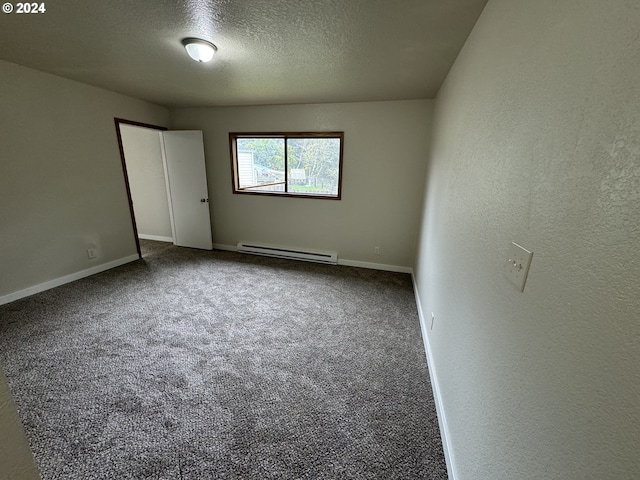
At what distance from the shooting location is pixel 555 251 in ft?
2.08

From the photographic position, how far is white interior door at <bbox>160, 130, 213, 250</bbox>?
405 cm

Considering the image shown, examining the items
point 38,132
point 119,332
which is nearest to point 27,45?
point 38,132

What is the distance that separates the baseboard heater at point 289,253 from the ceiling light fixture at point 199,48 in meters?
2.68

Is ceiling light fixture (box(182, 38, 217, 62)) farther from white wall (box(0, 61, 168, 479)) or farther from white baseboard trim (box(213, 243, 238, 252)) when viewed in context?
white baseboard trim (box(213, 243, 238, 252))

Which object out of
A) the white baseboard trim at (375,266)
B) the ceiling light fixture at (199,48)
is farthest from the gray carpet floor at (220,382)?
the ceiling light fixture at (199,48)

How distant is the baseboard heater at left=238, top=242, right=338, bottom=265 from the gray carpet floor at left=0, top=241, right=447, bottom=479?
3.11 ft

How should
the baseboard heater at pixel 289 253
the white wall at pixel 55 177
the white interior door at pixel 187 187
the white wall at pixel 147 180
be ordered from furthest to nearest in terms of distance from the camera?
the white wall at pixel 147 180 < the white interior door at pixel 187 187 < the baseboard heater at pixel 289 253 < the white wall at pixel 55 177

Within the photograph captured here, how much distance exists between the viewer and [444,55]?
1953 millimetres

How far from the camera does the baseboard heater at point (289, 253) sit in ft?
12.9

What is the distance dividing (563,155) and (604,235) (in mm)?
262

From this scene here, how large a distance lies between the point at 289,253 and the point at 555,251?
3626 millimetres

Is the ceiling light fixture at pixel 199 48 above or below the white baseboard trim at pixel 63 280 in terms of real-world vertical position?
above

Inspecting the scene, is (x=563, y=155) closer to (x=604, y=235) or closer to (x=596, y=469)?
(x=604, y=235)

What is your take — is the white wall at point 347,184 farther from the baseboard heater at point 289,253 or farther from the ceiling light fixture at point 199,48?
the ceiling light fixture at point 199,48
